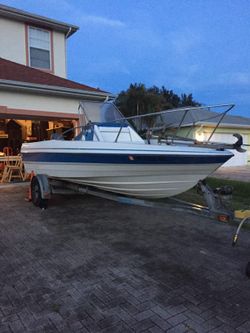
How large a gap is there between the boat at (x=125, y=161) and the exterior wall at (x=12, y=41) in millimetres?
6538

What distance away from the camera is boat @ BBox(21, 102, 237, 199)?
188 inches

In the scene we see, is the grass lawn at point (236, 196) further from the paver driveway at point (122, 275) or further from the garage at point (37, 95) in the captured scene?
the garage at point (37, 95)

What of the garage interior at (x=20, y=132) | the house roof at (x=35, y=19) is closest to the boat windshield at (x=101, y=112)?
the house roof at (x=35, y=19)

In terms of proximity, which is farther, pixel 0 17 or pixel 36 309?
pixel 0 17

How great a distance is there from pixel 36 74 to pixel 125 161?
7.21 m

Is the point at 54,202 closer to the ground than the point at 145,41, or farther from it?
closer to the ground

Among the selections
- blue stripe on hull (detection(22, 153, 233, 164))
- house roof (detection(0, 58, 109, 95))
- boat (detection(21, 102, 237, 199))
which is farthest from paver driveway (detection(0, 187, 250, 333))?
house roof (detection(0, 58, 109, 95))

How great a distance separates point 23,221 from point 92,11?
223ft

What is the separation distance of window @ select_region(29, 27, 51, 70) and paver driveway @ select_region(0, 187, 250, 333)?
836 centimetres

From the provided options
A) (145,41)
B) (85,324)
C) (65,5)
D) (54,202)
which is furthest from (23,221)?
(145,41)

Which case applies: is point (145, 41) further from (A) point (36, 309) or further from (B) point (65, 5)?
(A) point (36, 309)

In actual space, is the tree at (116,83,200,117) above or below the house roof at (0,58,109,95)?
above

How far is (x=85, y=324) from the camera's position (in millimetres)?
Result: 2656

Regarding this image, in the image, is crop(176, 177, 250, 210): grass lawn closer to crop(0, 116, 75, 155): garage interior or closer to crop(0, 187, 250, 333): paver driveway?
crop(0, 187, 250, 333): paver driveway
